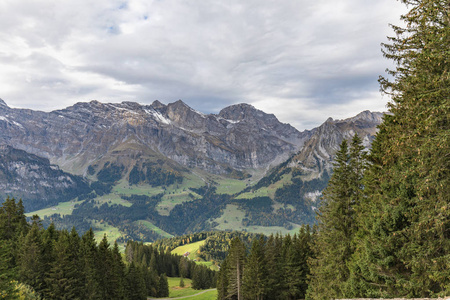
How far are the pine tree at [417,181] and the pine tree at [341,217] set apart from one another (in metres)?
5.22

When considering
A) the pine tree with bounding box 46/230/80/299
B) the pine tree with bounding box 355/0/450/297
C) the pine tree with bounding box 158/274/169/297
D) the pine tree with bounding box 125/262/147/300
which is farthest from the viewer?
the pine tree with bounding box 158/274/169/297

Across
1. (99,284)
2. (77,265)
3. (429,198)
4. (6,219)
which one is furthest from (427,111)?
(6,219)

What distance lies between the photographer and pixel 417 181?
52.5 feet

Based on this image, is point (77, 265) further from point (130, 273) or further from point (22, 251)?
point (130, 273)

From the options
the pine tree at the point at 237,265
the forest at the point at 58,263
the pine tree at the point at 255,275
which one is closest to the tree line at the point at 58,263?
the forest at the point at 58,263

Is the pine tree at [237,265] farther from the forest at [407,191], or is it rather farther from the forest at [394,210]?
the forest at [407,191]

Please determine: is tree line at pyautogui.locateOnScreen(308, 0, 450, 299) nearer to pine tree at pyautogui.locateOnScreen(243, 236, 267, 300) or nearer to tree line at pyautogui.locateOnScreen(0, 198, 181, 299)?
pine tree at pyautogui.locateOnScreen(243, 236, 267, 300)

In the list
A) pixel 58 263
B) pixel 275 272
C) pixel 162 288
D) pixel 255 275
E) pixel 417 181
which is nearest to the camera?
pixel 417 181

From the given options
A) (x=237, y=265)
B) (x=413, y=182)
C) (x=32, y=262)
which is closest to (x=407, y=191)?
(x=413, y=182)

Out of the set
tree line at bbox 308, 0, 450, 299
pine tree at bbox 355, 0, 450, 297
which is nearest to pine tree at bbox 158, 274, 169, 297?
tree line at bbox 308, 0, 450, 299

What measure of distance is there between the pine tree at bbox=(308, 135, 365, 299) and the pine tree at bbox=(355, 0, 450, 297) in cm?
522

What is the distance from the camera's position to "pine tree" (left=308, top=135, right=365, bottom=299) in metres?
25.7

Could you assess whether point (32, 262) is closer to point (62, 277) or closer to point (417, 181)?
point (62, 277)

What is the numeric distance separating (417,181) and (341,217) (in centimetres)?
1145
